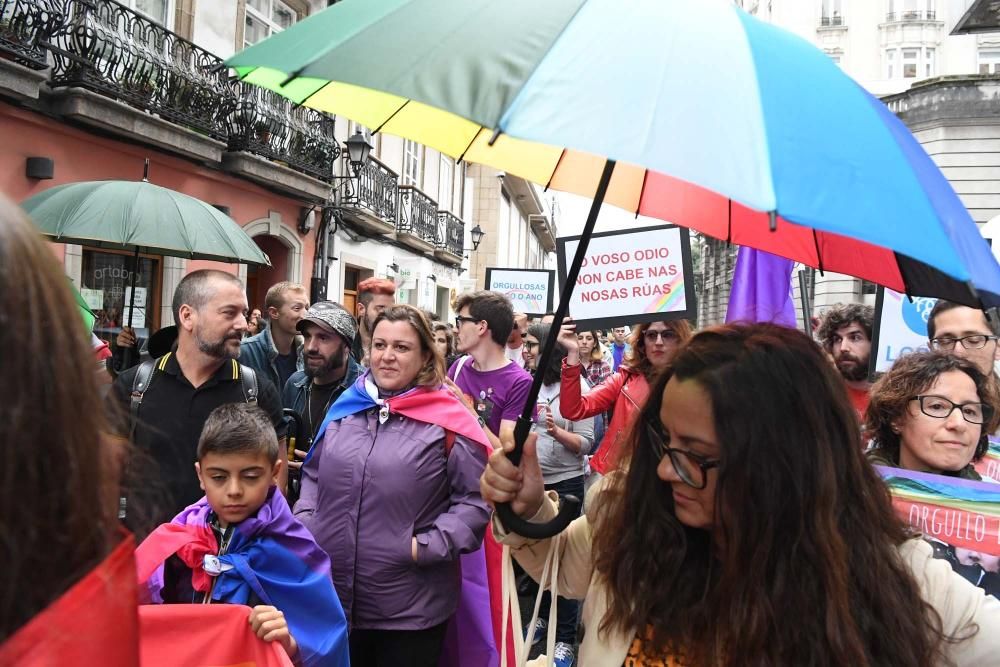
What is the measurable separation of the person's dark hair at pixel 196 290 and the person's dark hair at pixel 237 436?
0.90 metres

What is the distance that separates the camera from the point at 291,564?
278 cm

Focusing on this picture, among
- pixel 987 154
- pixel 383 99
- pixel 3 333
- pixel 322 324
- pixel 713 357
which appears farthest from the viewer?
pixel 987 154

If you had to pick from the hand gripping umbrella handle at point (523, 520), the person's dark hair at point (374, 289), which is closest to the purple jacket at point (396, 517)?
the hand gripping umbrella handle at point (523, 520)

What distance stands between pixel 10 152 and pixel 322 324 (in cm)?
627

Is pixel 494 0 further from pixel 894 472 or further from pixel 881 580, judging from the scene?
pixel 894 472

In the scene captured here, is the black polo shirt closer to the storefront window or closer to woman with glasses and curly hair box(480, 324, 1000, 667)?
woman with glasses and curly hair box(480, 324, 1000, 667)

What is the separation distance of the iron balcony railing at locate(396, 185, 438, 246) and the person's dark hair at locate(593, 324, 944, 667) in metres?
18.2

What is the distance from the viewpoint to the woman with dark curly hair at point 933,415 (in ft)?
8.29

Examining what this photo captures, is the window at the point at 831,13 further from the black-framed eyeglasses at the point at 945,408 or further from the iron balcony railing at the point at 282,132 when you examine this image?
the black-framed eyeglasses at the point at 945,408

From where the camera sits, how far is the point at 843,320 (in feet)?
14.0

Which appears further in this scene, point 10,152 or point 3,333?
point 10,152

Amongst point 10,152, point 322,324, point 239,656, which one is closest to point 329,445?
point 239,656

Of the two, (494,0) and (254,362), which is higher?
(494,0)

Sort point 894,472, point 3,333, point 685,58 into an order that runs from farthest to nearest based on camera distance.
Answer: point 894,472 → point 685,58 → point 3,333
